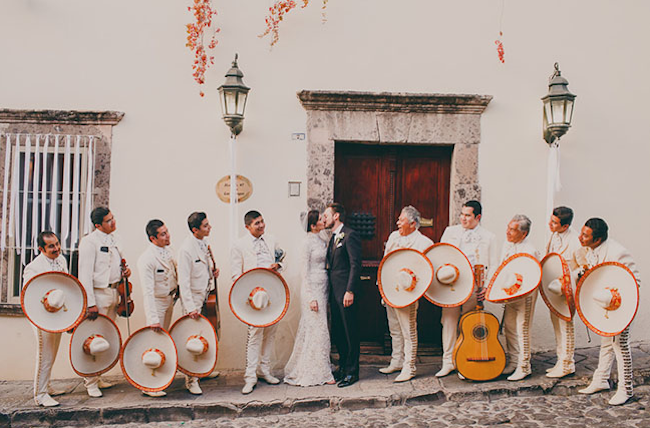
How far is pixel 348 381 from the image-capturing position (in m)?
5.86

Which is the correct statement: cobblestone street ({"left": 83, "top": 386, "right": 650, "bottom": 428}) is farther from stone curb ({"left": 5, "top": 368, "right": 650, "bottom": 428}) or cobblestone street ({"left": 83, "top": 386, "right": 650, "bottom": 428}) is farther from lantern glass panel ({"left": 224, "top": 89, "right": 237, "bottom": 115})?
lantern glass panel ({"left": 224, "top": 89, "right": 237, "bottom": 115})

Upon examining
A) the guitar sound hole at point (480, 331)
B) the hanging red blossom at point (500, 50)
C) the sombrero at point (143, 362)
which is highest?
the hanging red blossom at point (500, 50)

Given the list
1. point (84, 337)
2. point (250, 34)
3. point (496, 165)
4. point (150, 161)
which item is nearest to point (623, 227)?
point (496, 165)

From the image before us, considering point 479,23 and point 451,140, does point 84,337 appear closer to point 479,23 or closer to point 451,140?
point 451,140

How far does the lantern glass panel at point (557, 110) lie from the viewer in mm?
6406

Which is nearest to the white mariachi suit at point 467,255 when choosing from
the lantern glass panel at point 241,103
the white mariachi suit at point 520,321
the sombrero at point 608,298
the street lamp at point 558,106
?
the white mariachi suit at point 520,321

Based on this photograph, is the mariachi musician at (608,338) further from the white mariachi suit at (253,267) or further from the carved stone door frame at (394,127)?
the white mariachi suit at (253,267)

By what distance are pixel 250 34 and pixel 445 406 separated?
4.09 metres

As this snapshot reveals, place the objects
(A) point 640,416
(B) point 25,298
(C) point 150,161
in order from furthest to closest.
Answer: (C) point 150,161 < (B) point 25,298 < (A) point 640,416

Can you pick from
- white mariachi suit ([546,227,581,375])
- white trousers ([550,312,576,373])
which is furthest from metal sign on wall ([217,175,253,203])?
white trousers ([550,312,576,373])

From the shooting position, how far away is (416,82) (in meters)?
6.70

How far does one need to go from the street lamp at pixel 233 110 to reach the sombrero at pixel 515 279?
247 centimetres

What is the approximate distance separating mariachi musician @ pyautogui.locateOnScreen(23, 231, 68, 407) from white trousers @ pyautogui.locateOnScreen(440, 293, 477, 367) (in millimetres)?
3432

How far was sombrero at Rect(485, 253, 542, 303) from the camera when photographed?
5.47m
